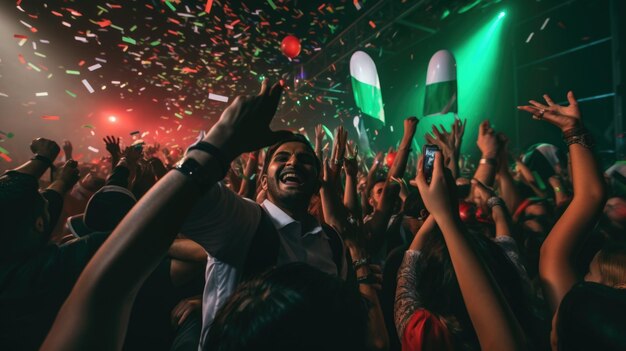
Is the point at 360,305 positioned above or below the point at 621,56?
below

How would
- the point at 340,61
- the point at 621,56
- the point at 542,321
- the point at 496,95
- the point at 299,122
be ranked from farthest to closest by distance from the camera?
the point at 299,122 < the point at 340,61 < the point at 496,95 < the point at 621,56 < the point at 542,321

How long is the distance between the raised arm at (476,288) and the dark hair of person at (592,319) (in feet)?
0.40

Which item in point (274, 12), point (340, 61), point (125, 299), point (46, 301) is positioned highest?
point (274, 12)

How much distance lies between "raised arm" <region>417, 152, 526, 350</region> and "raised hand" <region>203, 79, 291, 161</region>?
70cm

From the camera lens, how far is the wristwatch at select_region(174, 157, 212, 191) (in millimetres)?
651

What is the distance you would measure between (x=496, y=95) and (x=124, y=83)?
79.1ft

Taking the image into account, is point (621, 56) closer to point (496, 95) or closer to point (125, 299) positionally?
point (496, 95)

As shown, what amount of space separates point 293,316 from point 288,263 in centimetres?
14

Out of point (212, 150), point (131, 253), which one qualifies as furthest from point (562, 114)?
point (131, 253)

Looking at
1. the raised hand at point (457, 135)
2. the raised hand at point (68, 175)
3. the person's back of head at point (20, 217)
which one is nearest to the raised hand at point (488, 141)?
the raised hand at point (457, 135)

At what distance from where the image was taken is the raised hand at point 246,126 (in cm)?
72

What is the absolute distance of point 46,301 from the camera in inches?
60.6

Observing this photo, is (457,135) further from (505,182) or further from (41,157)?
(41,157)

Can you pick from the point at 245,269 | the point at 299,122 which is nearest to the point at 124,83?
the point at 299,122
